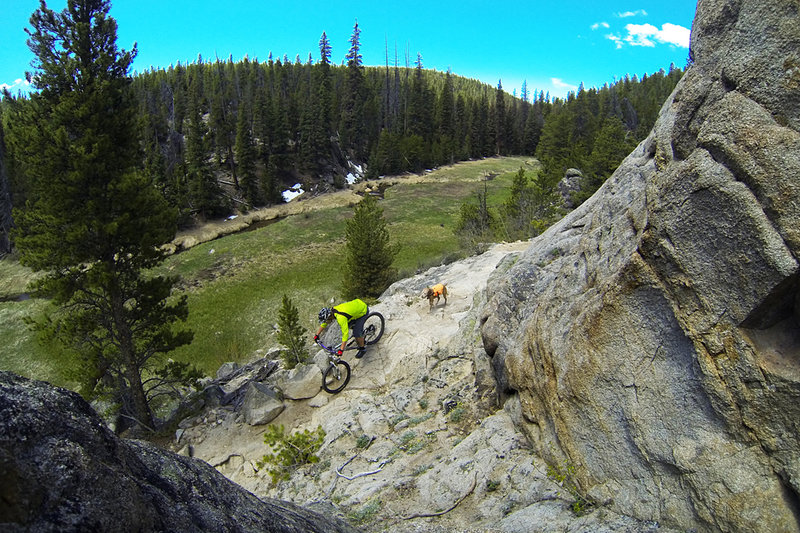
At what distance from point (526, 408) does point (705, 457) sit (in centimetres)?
323

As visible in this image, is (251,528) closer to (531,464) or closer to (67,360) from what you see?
(531,464)

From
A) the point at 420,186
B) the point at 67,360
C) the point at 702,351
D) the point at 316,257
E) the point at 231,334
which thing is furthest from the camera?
the point at 420,186

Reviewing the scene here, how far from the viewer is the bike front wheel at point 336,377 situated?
13.4 metres

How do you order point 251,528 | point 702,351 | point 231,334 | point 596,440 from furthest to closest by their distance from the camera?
point 231,334
point 596,440
point 702,351
point 251,528

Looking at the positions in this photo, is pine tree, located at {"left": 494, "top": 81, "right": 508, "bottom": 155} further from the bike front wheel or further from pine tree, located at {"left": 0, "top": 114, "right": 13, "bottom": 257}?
the bike front wheel

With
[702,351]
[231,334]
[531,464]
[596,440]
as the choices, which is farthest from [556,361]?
[231,334]

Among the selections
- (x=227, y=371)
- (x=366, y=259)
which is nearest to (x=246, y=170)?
(x=366, y=259)

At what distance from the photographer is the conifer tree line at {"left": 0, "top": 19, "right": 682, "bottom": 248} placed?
5975 centimetres

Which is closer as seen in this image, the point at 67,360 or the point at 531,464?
the point at 531,464

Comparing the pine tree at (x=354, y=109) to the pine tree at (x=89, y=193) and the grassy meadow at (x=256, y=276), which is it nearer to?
the grassy meadow at (x=256, y=276)

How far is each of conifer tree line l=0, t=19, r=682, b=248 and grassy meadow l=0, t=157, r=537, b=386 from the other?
293 inches

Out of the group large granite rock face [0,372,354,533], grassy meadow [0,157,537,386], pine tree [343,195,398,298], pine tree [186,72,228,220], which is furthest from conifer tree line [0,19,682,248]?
large granite rock face [0,372,354,533]

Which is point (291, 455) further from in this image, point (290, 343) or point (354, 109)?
point (354, 109)

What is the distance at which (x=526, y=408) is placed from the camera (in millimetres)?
8008
